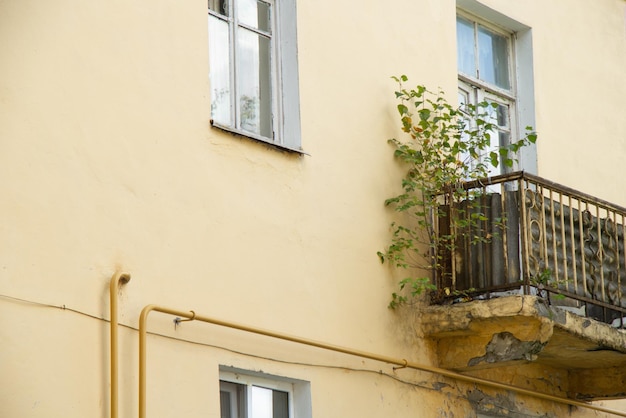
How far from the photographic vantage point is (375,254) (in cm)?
1002

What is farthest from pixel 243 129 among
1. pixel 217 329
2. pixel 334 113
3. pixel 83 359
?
pixel 83 359

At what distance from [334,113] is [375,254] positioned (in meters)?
1.03

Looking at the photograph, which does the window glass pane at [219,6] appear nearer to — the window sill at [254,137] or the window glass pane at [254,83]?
the window glass pane at [254,83]

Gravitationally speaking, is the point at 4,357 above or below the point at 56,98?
below

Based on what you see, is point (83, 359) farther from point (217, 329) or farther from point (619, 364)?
point (619, 364)

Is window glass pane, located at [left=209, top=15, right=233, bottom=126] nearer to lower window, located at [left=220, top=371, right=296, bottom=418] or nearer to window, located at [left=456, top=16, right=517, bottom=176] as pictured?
lower window, located at [left=220, top=371, right=296, bottom=418]

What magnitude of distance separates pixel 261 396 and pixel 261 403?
0.05m

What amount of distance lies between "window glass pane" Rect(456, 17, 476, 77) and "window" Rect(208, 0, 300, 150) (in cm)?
231

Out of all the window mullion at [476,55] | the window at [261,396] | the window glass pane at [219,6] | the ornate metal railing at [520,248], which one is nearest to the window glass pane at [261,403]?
the window at [261,396]

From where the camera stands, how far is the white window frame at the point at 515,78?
39.4ft

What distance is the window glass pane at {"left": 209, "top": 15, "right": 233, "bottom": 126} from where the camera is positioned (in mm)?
9422

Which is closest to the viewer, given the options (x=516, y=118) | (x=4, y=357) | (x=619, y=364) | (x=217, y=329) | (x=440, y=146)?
(x=4, y=357)

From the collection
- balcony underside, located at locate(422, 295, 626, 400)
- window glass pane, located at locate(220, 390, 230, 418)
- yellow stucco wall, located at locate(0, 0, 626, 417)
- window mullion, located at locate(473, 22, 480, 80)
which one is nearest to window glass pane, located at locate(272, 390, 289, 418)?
yellow stucco wall, located at locate(0, 0, 626, 417)

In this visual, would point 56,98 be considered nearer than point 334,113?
Yes
